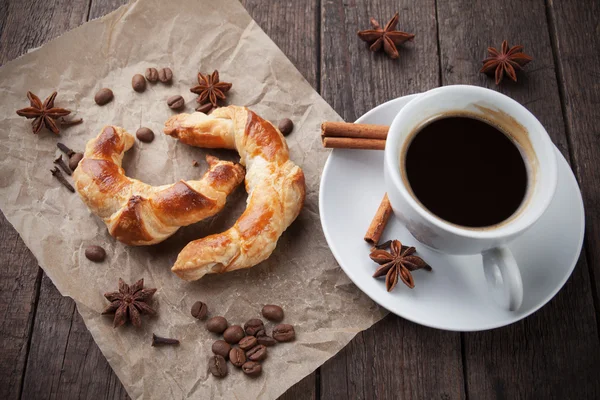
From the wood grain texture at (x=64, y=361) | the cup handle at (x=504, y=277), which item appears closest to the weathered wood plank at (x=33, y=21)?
the wood grain texture at (x=64, y=361)

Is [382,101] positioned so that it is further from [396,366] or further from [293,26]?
[396,366]

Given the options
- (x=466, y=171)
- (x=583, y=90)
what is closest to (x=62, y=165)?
(x=466, y=171)

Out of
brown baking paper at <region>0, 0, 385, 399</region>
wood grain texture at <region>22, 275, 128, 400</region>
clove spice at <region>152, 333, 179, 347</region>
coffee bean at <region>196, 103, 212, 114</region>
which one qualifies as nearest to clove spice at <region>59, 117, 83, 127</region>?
brown baking paper at <region>0, 0, 385, 399</region>

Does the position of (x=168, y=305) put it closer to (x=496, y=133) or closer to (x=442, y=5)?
(x=496, y=133)

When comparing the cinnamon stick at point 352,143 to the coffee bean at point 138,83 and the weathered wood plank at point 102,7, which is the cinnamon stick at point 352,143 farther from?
the weathered wood plank at point 102,7

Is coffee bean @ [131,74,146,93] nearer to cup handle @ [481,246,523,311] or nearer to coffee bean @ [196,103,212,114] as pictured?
coffee bean @ [196,103,212,114]

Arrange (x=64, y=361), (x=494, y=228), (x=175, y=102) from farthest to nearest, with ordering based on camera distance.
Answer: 1. (x=175, y=102)
2. (x=64, y=361)
3. (x=494, y=228)
